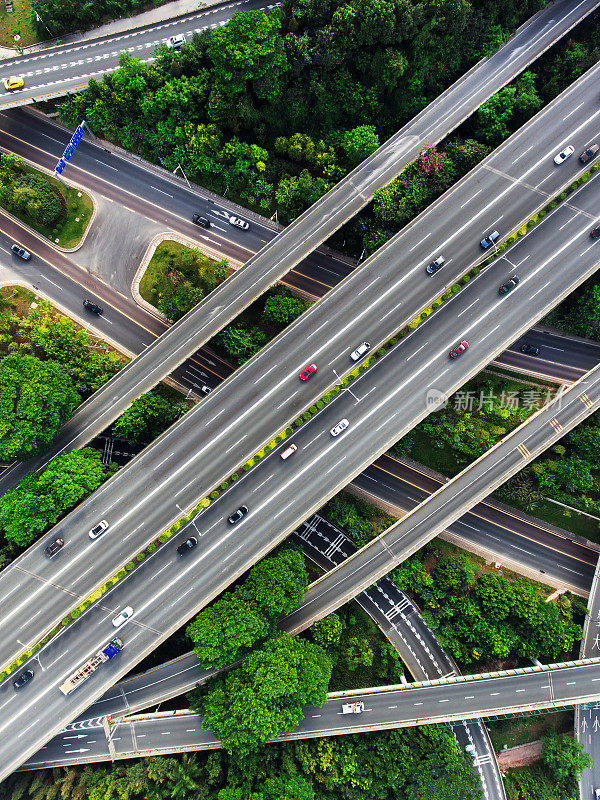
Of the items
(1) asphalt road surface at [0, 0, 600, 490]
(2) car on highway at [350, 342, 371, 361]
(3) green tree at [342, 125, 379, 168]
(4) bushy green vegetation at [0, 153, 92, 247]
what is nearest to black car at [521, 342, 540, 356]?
(1) asphalt road surface at [0, 0, 600, 490]

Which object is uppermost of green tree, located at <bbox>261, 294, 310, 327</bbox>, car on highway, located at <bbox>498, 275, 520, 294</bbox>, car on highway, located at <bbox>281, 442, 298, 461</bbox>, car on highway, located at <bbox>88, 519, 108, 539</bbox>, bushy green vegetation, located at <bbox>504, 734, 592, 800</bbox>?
green tree, located at <bbox>261, 294, 310, 327</bbox>

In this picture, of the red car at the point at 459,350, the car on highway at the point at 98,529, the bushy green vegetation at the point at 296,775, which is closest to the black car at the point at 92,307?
the car on highway at the point at 98,529

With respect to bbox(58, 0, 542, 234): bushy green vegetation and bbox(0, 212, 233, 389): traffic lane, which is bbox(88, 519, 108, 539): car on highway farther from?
bbox(58, 0, 542, 234): bushy green vegetation

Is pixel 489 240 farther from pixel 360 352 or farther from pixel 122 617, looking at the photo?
pixel 122 617

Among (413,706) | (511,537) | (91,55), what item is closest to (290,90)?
(91,55)

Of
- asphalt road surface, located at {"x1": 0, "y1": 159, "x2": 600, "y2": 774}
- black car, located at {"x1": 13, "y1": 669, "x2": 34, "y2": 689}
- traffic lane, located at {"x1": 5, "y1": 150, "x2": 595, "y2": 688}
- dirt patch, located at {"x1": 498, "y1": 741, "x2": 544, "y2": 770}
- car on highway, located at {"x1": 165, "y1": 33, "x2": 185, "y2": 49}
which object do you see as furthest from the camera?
dirt patch, located at {"x1": 498, "y1": 741, "x2": 544, "y2": 770}
